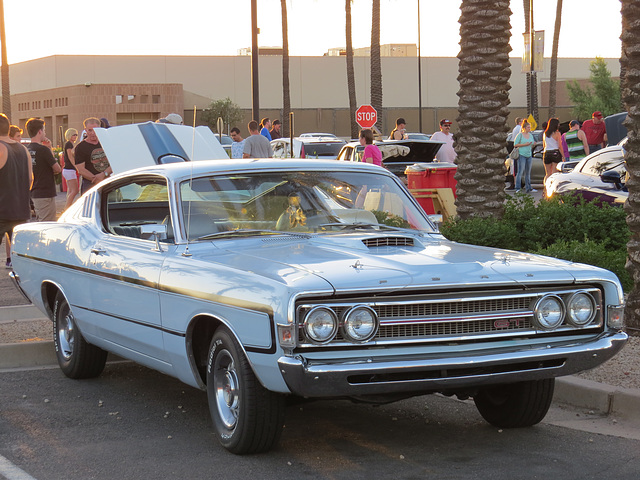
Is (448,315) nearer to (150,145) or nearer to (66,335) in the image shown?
(66,335)

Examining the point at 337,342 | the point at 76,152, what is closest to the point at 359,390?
the point at 337,342

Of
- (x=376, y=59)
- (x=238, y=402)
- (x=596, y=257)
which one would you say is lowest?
(x=238, y=402)

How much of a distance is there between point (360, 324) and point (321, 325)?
20 centimetres

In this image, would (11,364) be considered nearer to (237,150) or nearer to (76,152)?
(76,152)

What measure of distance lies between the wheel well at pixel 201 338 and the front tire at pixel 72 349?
5.62 feet

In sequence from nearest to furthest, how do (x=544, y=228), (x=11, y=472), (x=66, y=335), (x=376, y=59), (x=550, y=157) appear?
(x=11, y=472)
(x=66, y=335)
(x=544, y=228)
(x=550, y=157)
(x=376, y=59)

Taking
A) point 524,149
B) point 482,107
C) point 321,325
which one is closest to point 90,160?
point 482,107

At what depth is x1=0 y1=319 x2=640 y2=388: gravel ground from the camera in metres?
6.80

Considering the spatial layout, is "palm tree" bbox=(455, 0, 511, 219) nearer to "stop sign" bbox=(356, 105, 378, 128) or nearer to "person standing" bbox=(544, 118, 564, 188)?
"person standing" bbox=(544, 118, 564, 188)

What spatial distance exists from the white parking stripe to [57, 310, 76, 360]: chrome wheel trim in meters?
2.14

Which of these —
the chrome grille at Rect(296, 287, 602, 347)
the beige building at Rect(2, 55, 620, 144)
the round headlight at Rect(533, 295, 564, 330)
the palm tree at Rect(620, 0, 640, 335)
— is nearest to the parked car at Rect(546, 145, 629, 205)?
→ the palm tree at Rect(620, 0, 640, 335)

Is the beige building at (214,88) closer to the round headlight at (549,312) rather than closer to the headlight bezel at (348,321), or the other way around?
the round headlight at (549,312)

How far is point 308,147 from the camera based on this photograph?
27.8 metres

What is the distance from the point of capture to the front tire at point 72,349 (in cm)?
743
